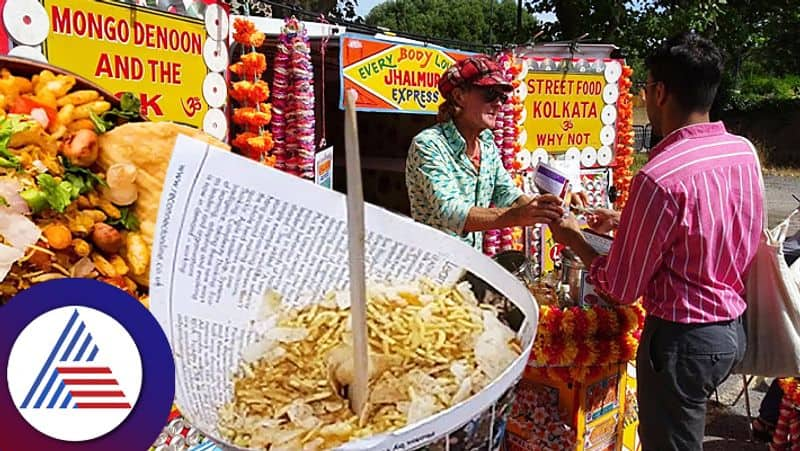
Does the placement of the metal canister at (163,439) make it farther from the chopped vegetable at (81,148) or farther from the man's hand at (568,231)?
the man's hand at (568,231)

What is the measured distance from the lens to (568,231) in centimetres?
247

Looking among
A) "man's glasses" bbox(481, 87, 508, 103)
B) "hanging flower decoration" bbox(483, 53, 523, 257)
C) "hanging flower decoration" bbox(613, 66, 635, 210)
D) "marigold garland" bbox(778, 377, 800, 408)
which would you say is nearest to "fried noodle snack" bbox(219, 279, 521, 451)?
"man's glasses" bbox(481, 87, 508, 103)

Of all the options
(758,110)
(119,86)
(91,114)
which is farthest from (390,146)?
(758,110)

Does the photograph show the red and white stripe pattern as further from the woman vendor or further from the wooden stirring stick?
the woman vendor

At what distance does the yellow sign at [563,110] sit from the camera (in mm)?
6191

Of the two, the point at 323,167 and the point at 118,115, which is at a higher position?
the point at 118,115

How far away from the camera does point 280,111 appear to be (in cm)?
481

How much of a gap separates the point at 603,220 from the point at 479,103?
695 mm

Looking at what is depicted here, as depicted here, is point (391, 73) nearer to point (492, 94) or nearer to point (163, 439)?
point (492, 94)

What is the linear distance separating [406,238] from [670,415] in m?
1.79

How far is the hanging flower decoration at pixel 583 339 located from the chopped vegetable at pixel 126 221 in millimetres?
1624

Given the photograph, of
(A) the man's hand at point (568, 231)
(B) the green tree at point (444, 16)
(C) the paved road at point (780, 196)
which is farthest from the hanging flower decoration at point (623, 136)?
(B) the green tree at point (444, 16)

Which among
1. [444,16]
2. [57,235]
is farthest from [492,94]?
[444,16]

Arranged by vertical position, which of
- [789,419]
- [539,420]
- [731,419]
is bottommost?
[731,419]
